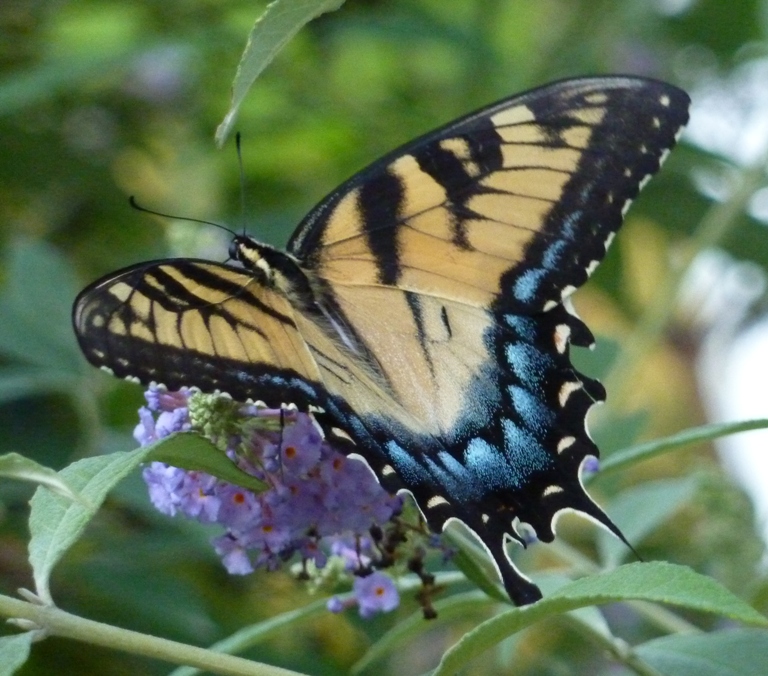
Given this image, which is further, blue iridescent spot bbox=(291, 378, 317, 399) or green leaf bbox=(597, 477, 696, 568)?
green leaf bbox=(597, 477, 696, 568)

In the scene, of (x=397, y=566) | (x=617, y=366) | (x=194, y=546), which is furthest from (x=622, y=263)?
(x=397, y=566)

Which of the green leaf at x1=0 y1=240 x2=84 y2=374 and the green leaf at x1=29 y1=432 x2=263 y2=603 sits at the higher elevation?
the green leaf at x1=29 y1=432 x2=263 y2=603

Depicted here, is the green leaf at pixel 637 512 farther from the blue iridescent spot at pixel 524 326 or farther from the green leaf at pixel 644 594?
the green leaf at pixel 644 594

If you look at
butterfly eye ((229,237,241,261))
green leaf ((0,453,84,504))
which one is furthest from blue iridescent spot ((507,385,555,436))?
green leaf ((0,453,84,504))

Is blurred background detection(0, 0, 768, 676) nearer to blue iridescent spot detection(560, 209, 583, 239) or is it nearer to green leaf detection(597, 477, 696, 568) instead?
green leaf detection(597, 477, 696, 568)

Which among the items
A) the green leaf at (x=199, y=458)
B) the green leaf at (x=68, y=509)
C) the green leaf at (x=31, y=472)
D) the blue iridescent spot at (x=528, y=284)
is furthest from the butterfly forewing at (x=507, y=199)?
the green leaf at (x=31, y=472)

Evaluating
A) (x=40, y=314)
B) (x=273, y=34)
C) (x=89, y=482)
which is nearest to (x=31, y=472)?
(x=89, y=482)

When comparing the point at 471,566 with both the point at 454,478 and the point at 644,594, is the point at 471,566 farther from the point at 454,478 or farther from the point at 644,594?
the point at 644,594

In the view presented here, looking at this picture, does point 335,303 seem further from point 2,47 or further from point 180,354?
point 2,47
